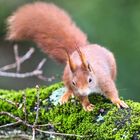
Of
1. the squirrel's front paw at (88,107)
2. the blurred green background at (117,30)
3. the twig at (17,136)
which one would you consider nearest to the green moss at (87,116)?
the squirrel's front paw at (88,107)

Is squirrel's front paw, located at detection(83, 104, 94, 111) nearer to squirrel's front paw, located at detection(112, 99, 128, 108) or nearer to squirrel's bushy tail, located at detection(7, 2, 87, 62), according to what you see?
squirrel's front paw, located at detection(112, 99, 128, 108)

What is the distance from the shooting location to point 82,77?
4.57 metres

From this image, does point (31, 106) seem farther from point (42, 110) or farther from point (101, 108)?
point (101, 108)

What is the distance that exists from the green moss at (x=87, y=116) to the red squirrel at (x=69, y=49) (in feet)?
0.31

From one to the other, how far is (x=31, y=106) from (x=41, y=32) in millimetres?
1081

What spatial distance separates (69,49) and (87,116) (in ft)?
3.95

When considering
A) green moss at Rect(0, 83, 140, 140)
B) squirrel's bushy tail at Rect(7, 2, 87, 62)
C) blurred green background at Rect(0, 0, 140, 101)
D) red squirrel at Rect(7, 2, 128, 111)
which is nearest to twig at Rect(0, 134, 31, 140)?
green moss at Rect(0, 83, 140, 140)

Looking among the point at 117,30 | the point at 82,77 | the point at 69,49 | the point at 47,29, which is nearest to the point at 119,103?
the point at 82,77

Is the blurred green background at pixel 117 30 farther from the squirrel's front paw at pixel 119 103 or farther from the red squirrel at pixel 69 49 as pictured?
the squirrel's front paw at pixel 119 103

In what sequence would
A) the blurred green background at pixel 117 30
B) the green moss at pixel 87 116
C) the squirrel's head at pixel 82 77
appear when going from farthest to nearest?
the blurred green background at pixel 117 30
the squirrel's head at pixel 82 77
the green moss at pixel 87 116

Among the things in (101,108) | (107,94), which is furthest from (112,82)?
A: (101,108)

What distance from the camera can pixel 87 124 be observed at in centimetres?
411

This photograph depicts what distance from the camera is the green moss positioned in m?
3.93

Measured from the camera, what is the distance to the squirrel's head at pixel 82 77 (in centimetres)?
453
